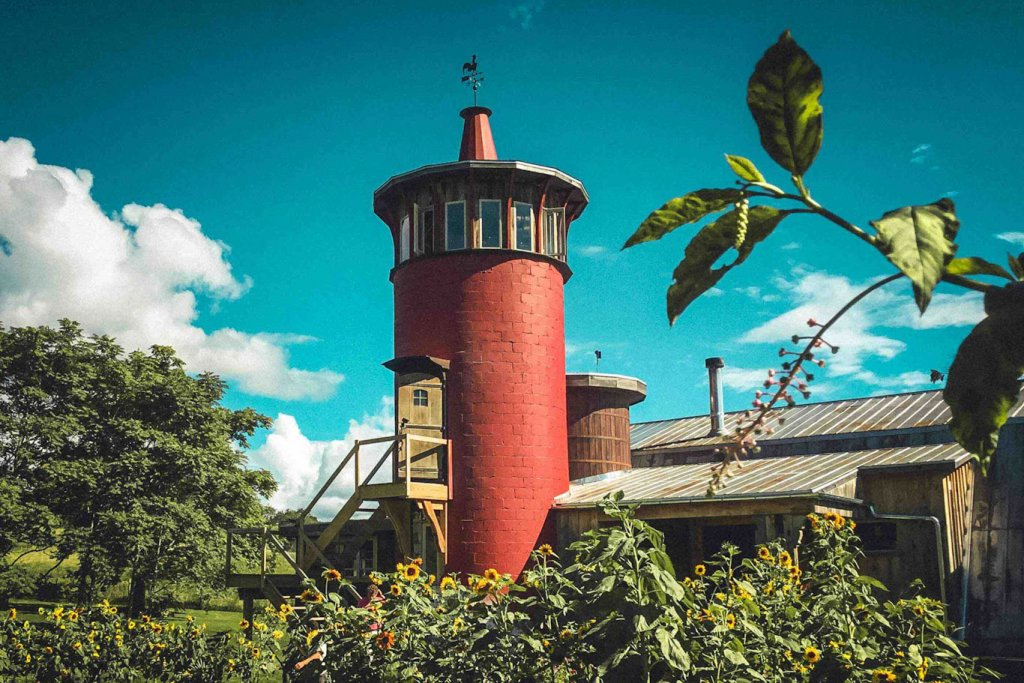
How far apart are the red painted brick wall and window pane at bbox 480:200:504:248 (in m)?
0.27

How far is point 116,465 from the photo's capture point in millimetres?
28531

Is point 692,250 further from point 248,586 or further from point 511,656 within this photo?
point 248,586

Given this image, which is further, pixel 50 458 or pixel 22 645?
pixel 50 458

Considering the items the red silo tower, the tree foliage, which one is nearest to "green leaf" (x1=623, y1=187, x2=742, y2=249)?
the tree foliage

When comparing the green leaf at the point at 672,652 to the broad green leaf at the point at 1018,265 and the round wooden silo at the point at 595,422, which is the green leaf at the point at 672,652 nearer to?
the broad green leaf at the point at 1018,265

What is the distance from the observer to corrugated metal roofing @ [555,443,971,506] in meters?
16.1

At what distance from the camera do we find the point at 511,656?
6.31 metres

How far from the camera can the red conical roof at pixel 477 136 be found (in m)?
21.0

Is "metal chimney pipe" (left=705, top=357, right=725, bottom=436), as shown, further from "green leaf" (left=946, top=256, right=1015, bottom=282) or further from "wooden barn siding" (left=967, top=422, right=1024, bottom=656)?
"green leaf" (left=946, top=256, right=1015, bottom=282)

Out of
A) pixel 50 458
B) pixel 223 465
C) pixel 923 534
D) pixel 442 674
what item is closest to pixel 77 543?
pixel 50 458

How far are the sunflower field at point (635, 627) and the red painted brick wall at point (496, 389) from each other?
10.7 m

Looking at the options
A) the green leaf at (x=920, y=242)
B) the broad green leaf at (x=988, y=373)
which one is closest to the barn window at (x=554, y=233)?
the broad green leaf at (x=988, y=373)

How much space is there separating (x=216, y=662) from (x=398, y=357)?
887 centimetres

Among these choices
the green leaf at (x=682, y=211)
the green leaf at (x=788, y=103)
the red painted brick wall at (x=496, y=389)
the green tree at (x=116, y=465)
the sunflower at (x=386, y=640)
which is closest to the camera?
the green leaf at (x=788, y=103)
